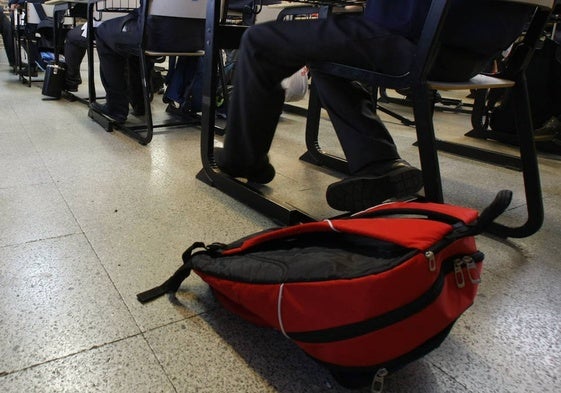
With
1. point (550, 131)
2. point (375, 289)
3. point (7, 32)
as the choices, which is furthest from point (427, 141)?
point (7, 32)

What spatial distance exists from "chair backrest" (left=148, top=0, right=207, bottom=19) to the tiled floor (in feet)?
2.23

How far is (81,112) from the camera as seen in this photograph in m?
2.63

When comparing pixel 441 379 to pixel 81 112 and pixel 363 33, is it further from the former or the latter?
pixel 81 112

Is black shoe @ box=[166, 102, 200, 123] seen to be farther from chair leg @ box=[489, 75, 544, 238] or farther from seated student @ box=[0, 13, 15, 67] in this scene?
seated student @ box=[0, 13, 15, 67]

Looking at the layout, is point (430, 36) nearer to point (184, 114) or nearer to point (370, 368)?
point (370, 368)

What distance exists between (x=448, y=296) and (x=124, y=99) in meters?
2.17

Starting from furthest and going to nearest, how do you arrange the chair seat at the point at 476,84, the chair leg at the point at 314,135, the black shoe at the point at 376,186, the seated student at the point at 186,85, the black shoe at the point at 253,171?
the seated student at the point at 186,85
the chair leg at the point at 314,135
the black shoe at the point at 253,171
the black shoe at the point at 376,186
the chair seat at the point at 476,84

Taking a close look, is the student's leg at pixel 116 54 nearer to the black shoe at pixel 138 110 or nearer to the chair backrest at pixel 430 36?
the black shoe at pixel 138 110

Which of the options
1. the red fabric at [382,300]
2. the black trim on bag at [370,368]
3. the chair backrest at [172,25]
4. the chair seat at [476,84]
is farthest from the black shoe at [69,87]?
the black trim on bag at [370,368]

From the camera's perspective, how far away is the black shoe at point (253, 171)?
1411mm

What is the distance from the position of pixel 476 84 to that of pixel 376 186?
35cm

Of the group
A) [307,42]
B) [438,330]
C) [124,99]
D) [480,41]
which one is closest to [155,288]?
[438,330]

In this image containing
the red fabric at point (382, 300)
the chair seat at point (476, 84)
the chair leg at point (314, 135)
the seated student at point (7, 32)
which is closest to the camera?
the red fabric at point (382, 300)

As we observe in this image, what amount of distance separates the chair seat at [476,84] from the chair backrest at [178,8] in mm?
1280
